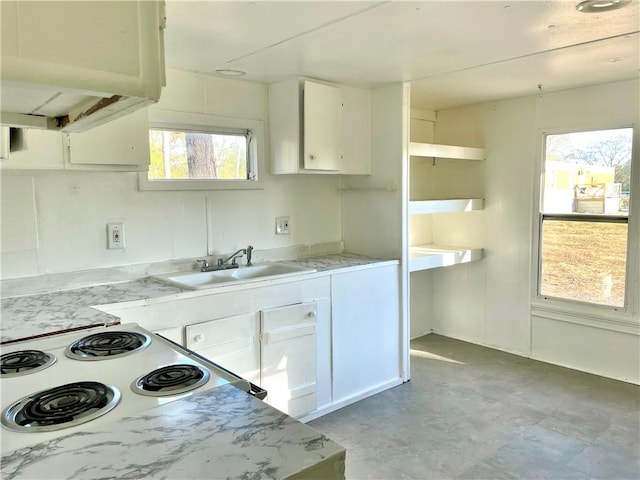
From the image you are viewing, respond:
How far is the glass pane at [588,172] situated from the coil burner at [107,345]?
3363 millimetres

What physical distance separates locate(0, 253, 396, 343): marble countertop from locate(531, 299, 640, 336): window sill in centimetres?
195

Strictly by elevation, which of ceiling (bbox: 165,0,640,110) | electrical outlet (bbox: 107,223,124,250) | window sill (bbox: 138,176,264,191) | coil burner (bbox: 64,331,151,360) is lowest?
coil burner (bbox: 64,331,151,360)

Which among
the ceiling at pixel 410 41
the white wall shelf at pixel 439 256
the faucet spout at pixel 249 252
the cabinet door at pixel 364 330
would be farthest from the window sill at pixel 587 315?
the faucet spout at pixel 249 252

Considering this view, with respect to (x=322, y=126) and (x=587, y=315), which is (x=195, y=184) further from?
(x=587, y=315)

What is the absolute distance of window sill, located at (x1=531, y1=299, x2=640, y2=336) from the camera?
3479mm

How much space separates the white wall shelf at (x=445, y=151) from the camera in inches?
141

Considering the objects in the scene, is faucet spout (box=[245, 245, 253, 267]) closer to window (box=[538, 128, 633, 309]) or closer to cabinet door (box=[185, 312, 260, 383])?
cabinet door (box=[185, 312, 260, 383])

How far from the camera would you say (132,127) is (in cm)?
241

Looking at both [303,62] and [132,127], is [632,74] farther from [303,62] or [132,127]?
[132,127]

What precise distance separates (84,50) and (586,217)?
12.5 ft

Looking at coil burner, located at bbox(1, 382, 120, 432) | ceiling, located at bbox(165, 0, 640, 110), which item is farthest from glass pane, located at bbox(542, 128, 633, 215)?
coil burner, located at bbox(1, 382, 120, 432)

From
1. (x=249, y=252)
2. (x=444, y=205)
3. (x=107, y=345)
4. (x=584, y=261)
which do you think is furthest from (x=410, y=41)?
(x=584, y=261)

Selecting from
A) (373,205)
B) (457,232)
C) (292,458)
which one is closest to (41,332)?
(292,458)

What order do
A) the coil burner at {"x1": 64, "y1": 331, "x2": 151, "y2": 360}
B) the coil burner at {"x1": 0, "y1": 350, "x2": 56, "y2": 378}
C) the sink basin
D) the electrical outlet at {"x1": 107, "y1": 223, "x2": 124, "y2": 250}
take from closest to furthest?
the coil burner at {"x1": 0, "y1": 350, "x2": 56, "y2": 378}, the coil burner at {"x1": 64, "y1": 331, "x2": 151, "y2": 360}, the electrical outlet at {"x1": 107, "y1": 223, "x2": 124, "y2": 250}, the sink basin
